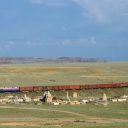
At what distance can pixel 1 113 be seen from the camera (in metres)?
41.0

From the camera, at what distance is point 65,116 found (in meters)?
39.5

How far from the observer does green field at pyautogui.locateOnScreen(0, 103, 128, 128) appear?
33312mm

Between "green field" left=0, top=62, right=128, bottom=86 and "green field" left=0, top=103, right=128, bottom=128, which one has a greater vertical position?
"green field" left=0, top=62, right=128, bottom=86

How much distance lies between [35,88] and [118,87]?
32.9 ft

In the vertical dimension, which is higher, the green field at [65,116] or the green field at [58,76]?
the green field at [58,76]

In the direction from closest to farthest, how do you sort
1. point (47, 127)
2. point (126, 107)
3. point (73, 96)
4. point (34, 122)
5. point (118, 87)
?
point (47, 127) < point (34, 122) < point (126, 107) < point (73, 96) < point (118, 87)

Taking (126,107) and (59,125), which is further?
(126,107)

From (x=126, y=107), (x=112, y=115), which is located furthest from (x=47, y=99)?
(x=112, y=115)

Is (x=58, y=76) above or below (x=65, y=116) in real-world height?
above

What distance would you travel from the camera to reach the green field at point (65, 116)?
109ft

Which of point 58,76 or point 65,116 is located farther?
point 58,76

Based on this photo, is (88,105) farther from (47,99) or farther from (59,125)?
(59,125)

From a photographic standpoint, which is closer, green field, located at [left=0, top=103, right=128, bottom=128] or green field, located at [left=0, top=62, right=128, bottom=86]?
green field, located at [left=0, top=103, right=128, bottom=128]

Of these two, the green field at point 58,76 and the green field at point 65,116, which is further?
the green field at point 58,76
